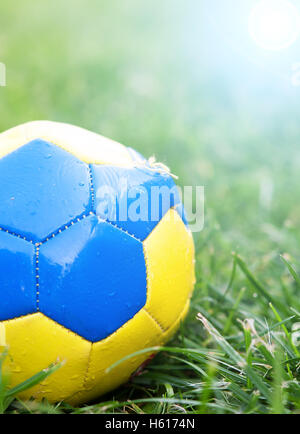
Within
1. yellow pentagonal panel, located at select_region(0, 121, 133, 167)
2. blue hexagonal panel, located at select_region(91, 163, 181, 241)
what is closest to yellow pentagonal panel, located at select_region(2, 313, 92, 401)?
blue hexagonal panel, located at select_region(91, 163, 181, 241)

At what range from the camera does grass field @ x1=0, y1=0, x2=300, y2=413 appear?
5.36 feet

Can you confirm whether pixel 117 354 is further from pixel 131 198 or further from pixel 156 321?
pixel 131 198

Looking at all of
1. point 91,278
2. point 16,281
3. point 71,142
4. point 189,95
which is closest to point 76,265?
point 91,278

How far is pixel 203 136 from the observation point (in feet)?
13.2

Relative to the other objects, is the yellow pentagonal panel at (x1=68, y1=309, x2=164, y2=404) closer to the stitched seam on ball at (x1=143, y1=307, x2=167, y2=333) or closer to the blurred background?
the stitched seam on ball at (x1=143, y1=307, x2=167, y2=333)

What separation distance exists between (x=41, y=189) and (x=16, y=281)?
0.92 feet

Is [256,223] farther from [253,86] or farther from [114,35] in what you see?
[114,35]

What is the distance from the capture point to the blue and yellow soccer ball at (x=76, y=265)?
1.47 meters

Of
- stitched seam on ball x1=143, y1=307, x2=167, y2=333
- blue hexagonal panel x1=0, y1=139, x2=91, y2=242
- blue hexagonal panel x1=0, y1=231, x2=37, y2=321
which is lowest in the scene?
stitched seam on ball x1=143, y1=307, x2=167, y2=333

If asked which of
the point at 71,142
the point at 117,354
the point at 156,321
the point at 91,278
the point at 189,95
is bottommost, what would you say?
the point at 117,354

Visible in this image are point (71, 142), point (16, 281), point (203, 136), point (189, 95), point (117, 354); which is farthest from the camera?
point (189, 95)

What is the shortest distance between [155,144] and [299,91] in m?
1.83

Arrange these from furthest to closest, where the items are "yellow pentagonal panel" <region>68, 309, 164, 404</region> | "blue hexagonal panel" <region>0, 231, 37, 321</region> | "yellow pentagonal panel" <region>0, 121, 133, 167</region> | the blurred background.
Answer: the blurred background → "yellow pentagonal panel" <region>0, 121, 133, 167</region> → "yellow pentagonal panel" <region>68, 309, 164, 404</region> → "blue hexagonal panel" <region>0, 231, 37, 321</region>

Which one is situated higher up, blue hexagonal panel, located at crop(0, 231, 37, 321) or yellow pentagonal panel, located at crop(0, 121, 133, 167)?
yellow pentagonal panel, located at crop(0, 121, 133, 167)
